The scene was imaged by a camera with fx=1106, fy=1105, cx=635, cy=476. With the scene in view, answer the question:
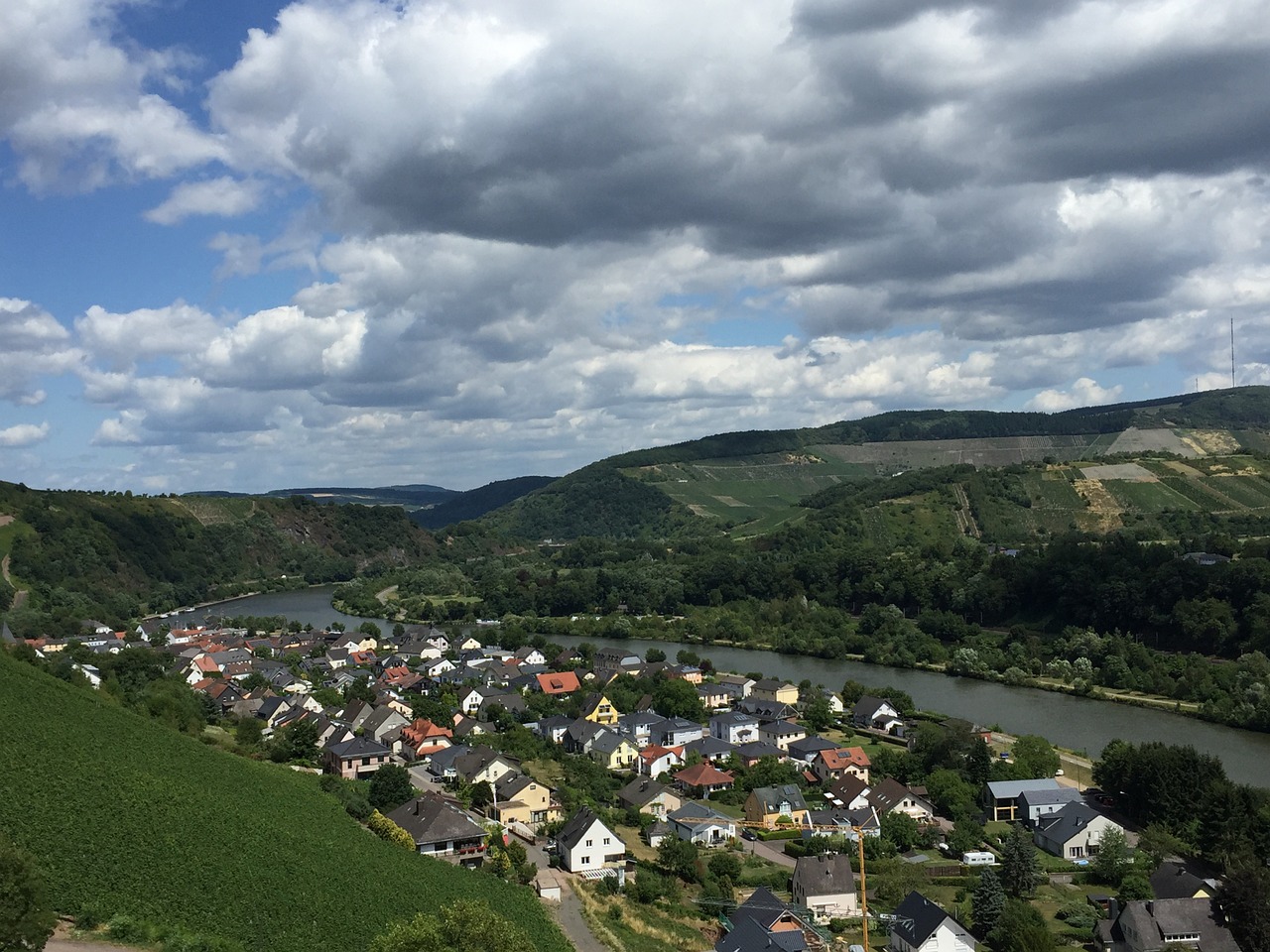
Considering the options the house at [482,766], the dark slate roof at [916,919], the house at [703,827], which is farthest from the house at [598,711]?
the dark slate roof at [916,919]

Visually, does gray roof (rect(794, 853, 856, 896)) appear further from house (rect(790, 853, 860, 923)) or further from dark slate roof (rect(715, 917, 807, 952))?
dark slate roof (rect(715, 917, 807, 952))

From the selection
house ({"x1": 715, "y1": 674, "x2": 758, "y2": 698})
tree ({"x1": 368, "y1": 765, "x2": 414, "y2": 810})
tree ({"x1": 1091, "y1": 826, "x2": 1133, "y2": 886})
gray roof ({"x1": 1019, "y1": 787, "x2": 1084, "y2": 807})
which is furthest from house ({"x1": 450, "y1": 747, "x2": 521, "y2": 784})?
tree ({"x1": 1091, "y1": 826, "x2": 1133, "y2": 886})

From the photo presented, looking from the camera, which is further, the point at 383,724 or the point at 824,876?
the point at 383,724

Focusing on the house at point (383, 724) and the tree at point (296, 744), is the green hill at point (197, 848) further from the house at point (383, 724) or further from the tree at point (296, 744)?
the house at point (383, 724)

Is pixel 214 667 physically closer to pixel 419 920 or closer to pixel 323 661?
pixel 323 661

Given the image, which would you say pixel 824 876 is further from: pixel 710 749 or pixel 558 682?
pixel 558 682

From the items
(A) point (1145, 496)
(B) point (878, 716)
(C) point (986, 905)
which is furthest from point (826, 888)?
(A) point (1145, 496)

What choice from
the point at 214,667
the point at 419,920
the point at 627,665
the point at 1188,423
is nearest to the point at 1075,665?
the point at 627,665
